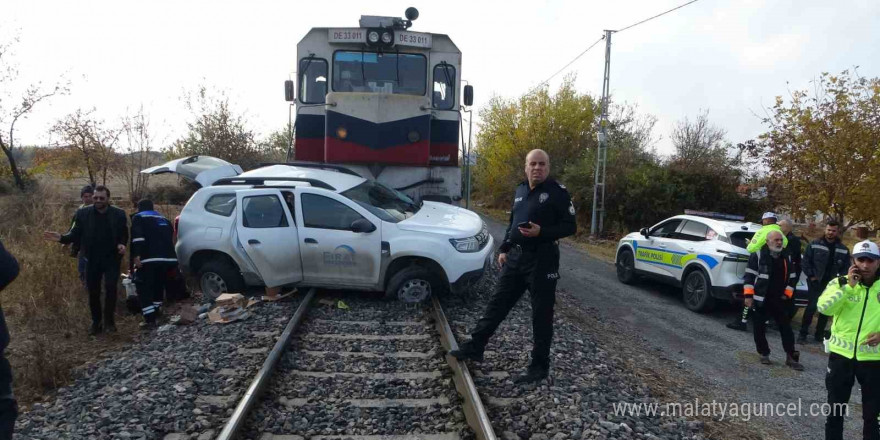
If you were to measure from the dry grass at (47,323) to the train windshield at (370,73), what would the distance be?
15.9 feet

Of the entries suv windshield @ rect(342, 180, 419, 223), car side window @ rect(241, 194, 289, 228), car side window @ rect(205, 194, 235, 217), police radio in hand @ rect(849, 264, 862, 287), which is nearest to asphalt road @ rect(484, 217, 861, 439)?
police radio in hand @ rect(849, 264, 862, 287)

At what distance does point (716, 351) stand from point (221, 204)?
6.72 meters

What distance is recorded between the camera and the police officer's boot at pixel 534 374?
4605 mm

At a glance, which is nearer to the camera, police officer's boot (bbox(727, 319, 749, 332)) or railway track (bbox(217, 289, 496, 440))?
railway track (bbox(217, 289, 496, 440))

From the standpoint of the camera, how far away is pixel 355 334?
19.4 feet

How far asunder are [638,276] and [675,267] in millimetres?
1392

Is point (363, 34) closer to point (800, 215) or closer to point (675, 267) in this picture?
point (675, 267)

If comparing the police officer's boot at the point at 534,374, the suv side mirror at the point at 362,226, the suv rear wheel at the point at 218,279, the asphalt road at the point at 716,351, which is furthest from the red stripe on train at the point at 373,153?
the police officer's boot at the point at 534,374

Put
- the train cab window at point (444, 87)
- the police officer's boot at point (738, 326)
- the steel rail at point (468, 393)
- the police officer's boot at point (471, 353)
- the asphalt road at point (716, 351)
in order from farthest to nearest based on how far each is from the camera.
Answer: the train cab window at point (444, 87) → the police officer's boot at point (738, 326) → the asphalt road at point (716, 351) → the police officer's boot at point (471, 353) → the steel rail at point (468, 393)

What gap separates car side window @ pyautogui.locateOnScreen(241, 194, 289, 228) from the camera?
23.5 ft

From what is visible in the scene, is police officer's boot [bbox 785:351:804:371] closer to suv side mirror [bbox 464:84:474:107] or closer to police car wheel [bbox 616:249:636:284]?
police car wheel [bbox 616:249:636:284]

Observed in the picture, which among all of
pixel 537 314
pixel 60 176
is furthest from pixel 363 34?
pixel 60 176

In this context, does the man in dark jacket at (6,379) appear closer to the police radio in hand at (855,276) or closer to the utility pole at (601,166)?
the police radio in hand at (855,276)

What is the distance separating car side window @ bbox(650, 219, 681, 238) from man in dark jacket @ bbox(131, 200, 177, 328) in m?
8.15
